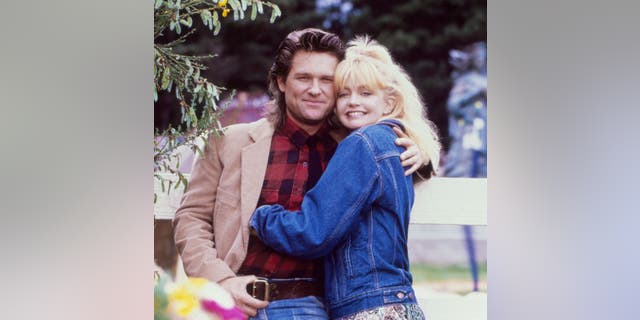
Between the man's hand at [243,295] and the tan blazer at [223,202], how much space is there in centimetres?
3

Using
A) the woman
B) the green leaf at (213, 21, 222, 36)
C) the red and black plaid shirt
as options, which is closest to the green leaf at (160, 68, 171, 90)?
the green leaf at (213, 21, 222, 36)

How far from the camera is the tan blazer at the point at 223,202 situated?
3.34 m

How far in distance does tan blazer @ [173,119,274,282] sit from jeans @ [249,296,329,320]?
19 cm

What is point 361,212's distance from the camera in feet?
10.8

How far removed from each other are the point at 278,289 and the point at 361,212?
414 mm

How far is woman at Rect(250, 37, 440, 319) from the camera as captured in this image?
10.8 ft

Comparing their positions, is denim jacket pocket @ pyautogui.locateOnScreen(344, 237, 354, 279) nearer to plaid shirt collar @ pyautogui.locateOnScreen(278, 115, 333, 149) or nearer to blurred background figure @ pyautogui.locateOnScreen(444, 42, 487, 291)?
plaid shirt collar @ pyautogui.locateOnScreen(278, 115, 333, 149)

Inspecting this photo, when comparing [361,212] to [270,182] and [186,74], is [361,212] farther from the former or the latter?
[186,74]

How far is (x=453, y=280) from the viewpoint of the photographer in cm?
351

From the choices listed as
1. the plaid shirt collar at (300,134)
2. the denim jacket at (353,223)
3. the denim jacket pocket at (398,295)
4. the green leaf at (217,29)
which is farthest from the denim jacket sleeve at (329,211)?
the green leaf at (217,29)
